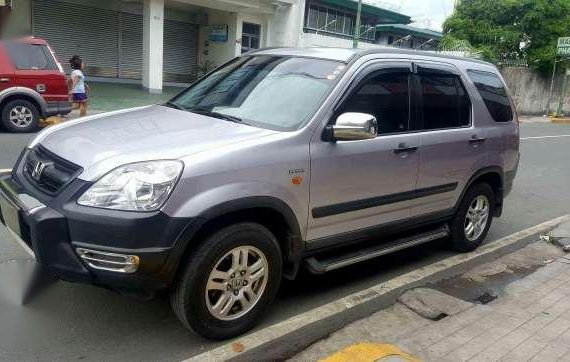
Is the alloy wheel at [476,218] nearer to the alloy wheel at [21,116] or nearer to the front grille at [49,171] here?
the front grille at [49,171]

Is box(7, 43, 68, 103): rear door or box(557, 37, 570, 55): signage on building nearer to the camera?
box(7, 43, 68, 103): rear door

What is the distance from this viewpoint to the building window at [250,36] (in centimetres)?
2608

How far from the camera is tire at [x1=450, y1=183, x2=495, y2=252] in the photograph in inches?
201

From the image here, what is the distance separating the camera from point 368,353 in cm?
322

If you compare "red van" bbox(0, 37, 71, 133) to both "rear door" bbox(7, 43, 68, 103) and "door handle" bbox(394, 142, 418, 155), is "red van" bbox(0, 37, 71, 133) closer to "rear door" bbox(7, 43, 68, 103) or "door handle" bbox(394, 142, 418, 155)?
"rear door" bbox(7, 43, 68, 103)

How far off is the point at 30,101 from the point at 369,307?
891 cm

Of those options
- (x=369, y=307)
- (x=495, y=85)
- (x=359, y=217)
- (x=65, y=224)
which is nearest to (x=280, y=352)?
(x=369, y=307)

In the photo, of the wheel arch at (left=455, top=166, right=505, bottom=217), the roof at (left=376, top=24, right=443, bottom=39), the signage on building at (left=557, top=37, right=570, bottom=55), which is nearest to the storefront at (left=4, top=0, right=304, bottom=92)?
the signage on building at (left=557, top=37, right=570, bottom=55)

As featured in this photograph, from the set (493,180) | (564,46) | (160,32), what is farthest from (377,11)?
(493,180)

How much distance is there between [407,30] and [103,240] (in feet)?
127

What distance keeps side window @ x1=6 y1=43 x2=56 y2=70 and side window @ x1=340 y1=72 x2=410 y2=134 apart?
8.10m

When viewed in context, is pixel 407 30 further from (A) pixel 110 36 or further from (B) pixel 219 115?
(B) pixel 219 115

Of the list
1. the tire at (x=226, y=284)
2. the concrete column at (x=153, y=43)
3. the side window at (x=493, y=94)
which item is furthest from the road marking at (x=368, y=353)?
the concrete column at (x=153, y=43)

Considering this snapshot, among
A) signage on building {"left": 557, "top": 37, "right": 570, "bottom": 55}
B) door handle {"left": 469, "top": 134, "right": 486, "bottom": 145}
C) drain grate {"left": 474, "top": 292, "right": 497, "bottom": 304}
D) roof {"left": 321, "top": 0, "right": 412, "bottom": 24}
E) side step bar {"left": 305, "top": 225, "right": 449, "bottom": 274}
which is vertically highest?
roof {"left": 321, "top": 0, "right": 412, "bottom": 24}
